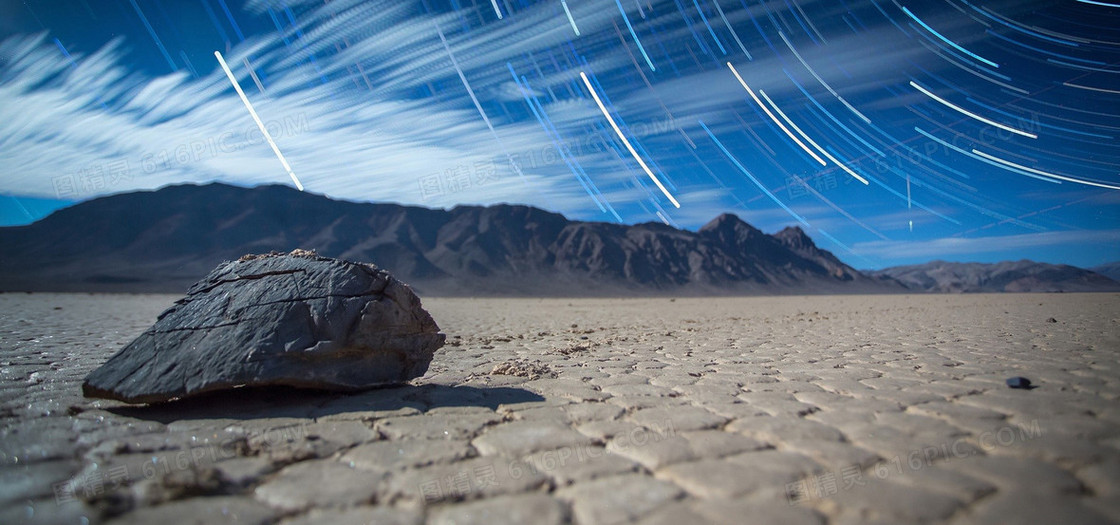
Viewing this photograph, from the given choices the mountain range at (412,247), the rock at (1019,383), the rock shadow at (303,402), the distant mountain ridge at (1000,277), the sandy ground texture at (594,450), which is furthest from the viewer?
the distant mountain ridge at (1000,277)

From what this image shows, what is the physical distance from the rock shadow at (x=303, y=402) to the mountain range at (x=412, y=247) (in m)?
54.8

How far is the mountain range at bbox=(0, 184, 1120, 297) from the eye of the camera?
62.4 metres

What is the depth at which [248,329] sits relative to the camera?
11.3ft

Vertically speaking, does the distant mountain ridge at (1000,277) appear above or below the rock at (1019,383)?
above

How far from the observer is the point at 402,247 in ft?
243

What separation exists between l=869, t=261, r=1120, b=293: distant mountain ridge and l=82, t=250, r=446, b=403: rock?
12099 centimetres

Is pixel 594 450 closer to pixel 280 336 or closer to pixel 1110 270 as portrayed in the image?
pixel 280 336

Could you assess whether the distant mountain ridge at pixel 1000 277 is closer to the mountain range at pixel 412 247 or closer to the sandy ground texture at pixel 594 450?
the mountain range at pixel 412 247

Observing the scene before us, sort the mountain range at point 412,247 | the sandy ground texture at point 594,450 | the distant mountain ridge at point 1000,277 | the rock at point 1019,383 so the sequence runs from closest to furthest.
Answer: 1. the sandy ground texture at point 594,450
2. the rock at point 1019,383
3. the mountain range at point 412,247
4. the distant mountain ridge at point 1000,277

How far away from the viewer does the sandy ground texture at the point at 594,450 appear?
1.80m

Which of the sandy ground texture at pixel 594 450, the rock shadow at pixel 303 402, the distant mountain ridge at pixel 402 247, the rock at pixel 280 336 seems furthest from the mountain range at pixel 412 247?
the sandy ground texture at pixel 594 450

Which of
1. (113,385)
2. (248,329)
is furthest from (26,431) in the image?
(248,329)

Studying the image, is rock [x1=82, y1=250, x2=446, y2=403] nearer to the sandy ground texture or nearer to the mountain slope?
the sandy ground texture

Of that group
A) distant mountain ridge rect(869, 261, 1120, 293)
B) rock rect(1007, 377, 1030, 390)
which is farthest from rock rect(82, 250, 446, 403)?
distant mountain ridge rect(869, 261, 1120, 293)
